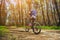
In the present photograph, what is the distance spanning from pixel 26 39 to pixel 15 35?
0.50 ft

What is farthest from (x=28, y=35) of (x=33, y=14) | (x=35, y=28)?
(x=33, y=14)

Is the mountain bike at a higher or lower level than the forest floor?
higher

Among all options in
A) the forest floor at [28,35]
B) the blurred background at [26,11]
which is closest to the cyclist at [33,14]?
the blurred background at [26,11]

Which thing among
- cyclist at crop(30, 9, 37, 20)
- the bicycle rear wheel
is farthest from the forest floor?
cyclist at crop(30, 9, 37, 20)

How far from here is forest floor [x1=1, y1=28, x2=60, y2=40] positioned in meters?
2.38

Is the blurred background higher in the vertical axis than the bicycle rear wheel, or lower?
higher

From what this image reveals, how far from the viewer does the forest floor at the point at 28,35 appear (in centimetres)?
238

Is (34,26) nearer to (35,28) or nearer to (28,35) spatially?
(35,28)

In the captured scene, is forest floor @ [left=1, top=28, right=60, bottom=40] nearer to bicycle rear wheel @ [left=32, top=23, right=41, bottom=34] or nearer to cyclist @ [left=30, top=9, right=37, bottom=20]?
bicycle rear wheel @ [left=32, top=23, right=41, bottom=34]

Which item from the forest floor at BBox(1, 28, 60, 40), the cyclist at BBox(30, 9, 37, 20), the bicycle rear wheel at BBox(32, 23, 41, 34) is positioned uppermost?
the cyclist at BBox(30, 9, 37, 20)

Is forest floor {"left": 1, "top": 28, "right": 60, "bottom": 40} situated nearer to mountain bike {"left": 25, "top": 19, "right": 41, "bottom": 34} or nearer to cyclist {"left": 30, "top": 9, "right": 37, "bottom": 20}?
mountain bike {"left": 25, "top": 19, "right": 41, "bottom": 34}

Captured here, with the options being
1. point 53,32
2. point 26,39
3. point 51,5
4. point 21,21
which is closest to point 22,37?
point 26,39

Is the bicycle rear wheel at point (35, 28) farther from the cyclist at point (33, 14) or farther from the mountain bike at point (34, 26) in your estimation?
the cyclist at point (33, 14)

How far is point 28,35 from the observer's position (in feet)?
7.86
